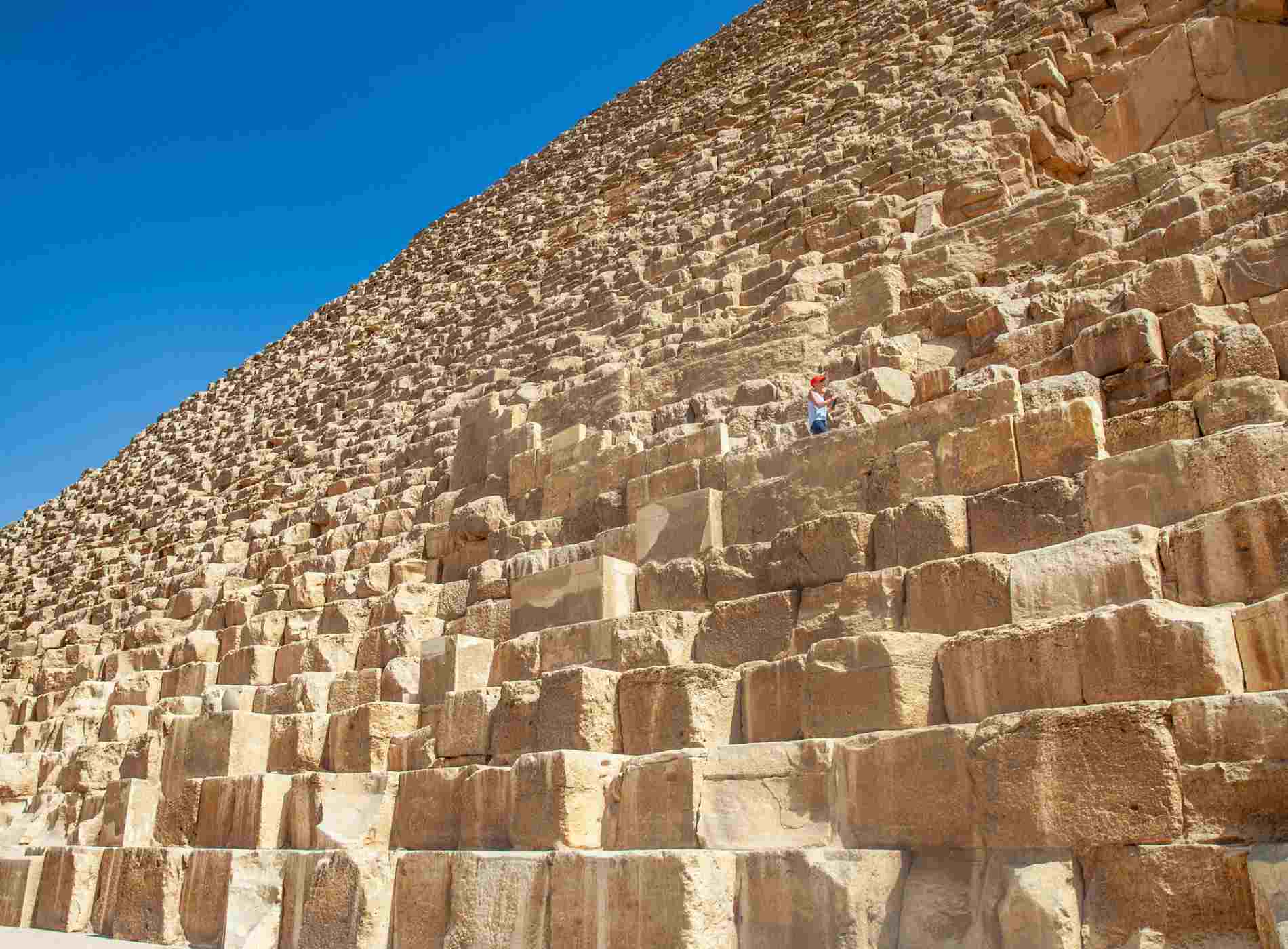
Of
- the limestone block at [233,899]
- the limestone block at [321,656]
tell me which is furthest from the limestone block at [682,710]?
the limestone block at [321,656]

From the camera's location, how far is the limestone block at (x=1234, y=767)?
10.1 feet

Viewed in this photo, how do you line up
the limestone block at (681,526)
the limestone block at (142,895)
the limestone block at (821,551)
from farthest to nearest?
the limestone block at (142,895)
the limestone block at (681,526)
the limestone block at (821,551)

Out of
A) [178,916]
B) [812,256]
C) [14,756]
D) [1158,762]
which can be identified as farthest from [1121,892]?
[14,756]

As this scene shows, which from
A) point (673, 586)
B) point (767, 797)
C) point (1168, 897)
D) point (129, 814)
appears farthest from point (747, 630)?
point (129, 814)

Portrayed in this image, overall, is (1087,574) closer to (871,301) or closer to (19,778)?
(871,301)

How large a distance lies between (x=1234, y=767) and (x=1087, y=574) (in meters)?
0.92

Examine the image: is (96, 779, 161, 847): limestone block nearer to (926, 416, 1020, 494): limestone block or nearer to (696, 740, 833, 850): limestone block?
(696, 740, 833, 850): limestone block

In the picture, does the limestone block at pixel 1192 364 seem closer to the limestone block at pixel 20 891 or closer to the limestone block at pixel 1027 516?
the limestone block at pixel 1027 516

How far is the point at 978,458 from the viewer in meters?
4.80

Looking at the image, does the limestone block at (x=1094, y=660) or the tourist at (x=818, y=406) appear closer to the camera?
the limestone block at (x=1094, y=660)

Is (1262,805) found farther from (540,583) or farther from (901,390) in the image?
(540,583)

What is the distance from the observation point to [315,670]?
24.7 ft

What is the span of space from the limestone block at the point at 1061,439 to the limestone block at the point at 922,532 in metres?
0.32

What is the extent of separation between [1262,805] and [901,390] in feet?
10.3
